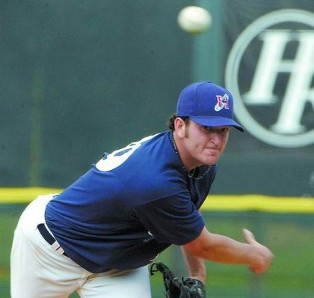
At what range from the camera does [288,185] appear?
7191 millimetres

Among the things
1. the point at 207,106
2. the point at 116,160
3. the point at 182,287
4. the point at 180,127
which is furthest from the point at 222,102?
the point at 182,287

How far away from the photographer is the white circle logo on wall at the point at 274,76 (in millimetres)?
7285

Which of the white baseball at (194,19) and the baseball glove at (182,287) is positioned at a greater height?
the white baseball at (194,19)

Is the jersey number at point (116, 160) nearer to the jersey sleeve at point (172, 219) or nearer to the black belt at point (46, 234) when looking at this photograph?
the jersey sleeve at point (172, 219)

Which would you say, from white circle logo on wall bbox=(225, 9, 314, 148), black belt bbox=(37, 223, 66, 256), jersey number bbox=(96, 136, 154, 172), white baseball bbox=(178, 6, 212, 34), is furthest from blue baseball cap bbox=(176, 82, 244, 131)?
white circle logo on wall bbox=(225, 9, 314, 148)

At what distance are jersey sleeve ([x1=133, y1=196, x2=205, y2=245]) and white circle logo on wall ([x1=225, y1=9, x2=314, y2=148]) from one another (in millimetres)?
2879

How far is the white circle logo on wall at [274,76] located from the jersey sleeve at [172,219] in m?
2.88

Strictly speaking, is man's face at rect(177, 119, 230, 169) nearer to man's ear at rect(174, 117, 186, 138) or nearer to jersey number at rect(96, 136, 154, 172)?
man's ear at rect(174, 117, 186, 138)

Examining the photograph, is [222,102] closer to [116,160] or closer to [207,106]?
[207,106]

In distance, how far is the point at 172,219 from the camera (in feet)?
14.5

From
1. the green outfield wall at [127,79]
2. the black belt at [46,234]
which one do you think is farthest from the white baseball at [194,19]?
the black belt at [46,234]

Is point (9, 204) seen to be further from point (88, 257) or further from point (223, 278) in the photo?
point (88, 257)

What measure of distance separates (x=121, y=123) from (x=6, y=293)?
148 cm

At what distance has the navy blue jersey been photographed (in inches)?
171
